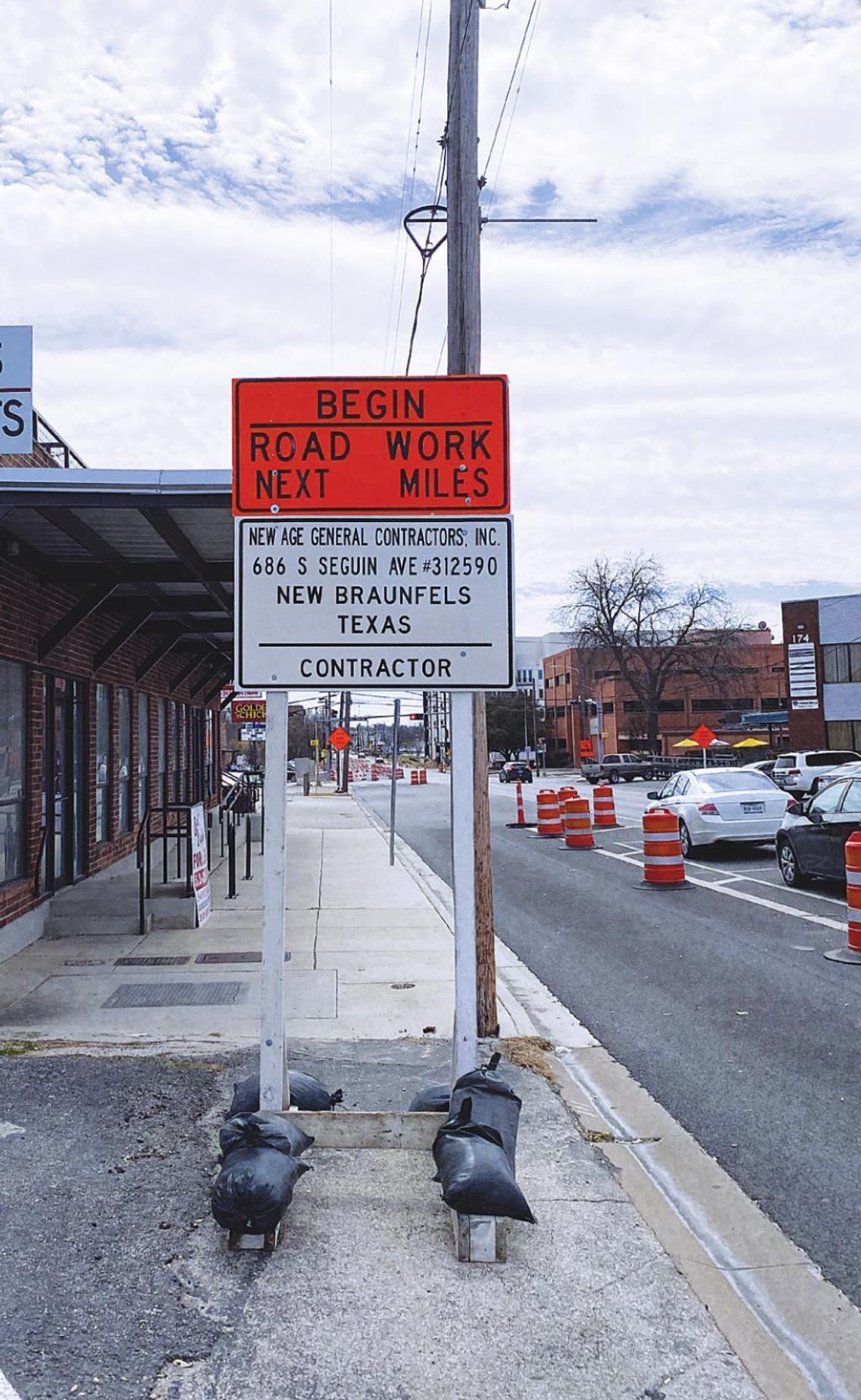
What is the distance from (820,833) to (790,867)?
3.43 ft

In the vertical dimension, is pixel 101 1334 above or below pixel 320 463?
below

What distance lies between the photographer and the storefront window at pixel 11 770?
9688mm

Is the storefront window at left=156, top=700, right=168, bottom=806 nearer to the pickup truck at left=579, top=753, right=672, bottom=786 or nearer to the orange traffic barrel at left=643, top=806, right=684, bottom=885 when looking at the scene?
the orange traffic barrel at left=643, top=806, right=684, bottom=885

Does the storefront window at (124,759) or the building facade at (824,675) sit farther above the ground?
the building facade at (824,675)

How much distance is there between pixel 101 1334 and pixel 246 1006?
14.7 ft

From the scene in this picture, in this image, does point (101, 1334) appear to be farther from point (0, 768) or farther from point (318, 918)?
→ point (318, 918)

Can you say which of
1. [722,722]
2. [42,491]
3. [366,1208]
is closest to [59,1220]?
[366,1208]

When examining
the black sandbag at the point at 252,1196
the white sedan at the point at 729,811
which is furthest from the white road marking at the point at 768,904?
the black sandbag at the point at 252,1196

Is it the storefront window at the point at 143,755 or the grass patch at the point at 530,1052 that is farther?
the storefront window at the point at 143,755

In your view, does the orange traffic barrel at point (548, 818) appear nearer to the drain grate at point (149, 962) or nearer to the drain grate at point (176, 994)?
the drain grate at point (149, 962)

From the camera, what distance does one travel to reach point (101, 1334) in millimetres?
3426

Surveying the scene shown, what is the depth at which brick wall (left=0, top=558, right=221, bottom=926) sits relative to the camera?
976cm

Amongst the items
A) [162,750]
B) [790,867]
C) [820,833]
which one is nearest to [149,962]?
[820,833]

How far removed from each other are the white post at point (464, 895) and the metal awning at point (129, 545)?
3444mm
